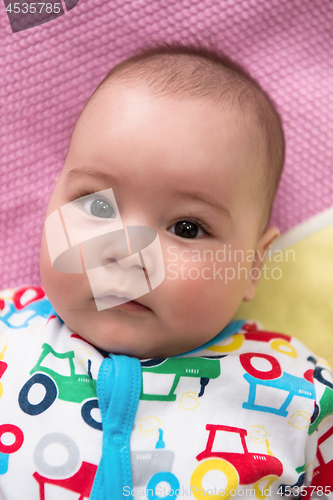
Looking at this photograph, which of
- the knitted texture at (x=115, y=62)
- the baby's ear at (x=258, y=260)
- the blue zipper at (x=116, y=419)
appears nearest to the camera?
the blue zipper at (x=116, y=419)

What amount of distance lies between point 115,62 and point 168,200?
0.53 meters

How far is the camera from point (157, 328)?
0.87 metres

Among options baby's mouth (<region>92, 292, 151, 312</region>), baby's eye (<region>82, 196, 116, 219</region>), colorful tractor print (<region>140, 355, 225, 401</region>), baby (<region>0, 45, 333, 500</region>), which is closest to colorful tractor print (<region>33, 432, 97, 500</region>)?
baby (<region>0, 45, 333, 500</region>)

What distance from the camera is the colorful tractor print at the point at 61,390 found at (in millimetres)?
876

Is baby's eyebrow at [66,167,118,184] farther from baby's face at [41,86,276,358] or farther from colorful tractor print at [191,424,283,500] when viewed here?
colorful tractor print at [191,424,283,500]

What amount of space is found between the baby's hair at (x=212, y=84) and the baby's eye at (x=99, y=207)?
0.78 ft

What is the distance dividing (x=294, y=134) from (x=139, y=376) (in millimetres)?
747

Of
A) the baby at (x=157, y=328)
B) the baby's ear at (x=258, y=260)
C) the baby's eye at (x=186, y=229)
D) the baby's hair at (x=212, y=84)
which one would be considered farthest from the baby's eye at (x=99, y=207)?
the baby's ear at (x=258, y=260)

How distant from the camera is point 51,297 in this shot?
924 mm

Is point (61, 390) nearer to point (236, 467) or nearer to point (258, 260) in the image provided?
point (236, 467)

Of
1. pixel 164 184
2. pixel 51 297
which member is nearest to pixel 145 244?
pixel 164 184

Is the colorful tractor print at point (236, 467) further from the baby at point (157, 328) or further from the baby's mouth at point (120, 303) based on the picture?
the baby's mouth at point (120, 303)

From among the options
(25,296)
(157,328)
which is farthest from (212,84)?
(25,296)

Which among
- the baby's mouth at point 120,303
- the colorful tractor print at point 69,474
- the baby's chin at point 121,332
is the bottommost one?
the colorful tractor print at point 69,474
